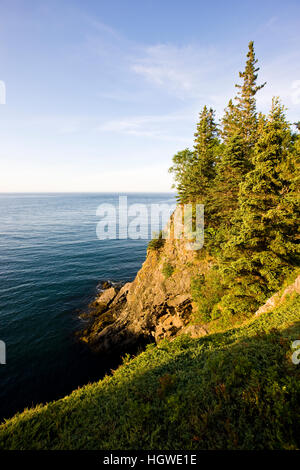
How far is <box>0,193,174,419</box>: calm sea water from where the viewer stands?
51.9 feet

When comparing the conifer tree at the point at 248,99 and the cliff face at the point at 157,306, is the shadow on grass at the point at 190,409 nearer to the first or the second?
the cliff face at the point at 157,306

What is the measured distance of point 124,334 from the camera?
2086cm

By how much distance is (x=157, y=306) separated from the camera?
21.1 m

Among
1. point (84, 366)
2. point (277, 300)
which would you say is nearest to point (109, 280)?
point (84, 366)

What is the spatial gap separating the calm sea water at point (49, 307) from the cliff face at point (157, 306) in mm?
2437

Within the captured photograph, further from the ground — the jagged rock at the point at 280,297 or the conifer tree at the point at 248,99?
the conifer tree at the point at 248,99

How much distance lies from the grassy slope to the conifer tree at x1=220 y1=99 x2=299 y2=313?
182 inches

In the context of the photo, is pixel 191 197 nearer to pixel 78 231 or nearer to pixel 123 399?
pixel 123 399

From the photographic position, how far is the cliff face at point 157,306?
19750 mm

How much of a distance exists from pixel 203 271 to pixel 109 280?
744 inches
